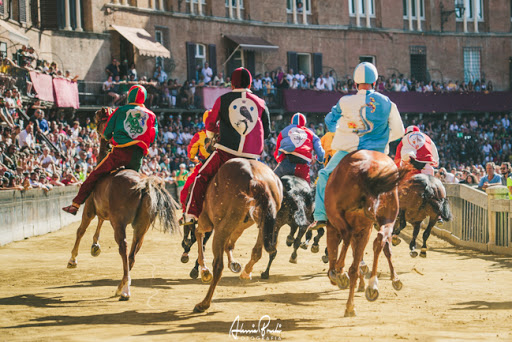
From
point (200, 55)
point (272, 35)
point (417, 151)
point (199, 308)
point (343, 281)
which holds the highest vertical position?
point (272, 35)

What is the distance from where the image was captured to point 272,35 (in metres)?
46.3

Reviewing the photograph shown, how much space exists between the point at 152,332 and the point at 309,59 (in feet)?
135

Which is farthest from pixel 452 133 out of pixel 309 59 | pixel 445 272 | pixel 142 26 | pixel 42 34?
pixel 445 272

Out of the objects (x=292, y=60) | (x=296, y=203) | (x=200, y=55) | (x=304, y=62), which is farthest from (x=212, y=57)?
(x=296, y=203)

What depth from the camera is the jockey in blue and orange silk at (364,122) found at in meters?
9.80

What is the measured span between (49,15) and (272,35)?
629 inches

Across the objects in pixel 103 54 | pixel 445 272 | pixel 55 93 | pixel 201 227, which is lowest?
pixel 445 272

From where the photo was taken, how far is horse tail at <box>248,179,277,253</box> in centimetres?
873

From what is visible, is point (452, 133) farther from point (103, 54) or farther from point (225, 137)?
point (225, 137)

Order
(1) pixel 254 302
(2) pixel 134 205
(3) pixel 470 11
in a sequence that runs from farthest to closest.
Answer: (3) pixel 470 11 → (2) pixel 134 205 → (1) pixel 254 302

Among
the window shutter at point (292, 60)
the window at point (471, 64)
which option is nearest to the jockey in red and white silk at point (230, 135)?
the window shutter at point (292, 60)

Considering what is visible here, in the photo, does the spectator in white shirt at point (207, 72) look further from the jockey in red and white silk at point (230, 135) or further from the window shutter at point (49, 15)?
the jockey in red and white silk at point (230, 135)

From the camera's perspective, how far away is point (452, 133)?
45.4 meters

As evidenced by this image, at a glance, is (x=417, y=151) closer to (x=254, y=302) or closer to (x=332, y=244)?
(x=332, y=244)
